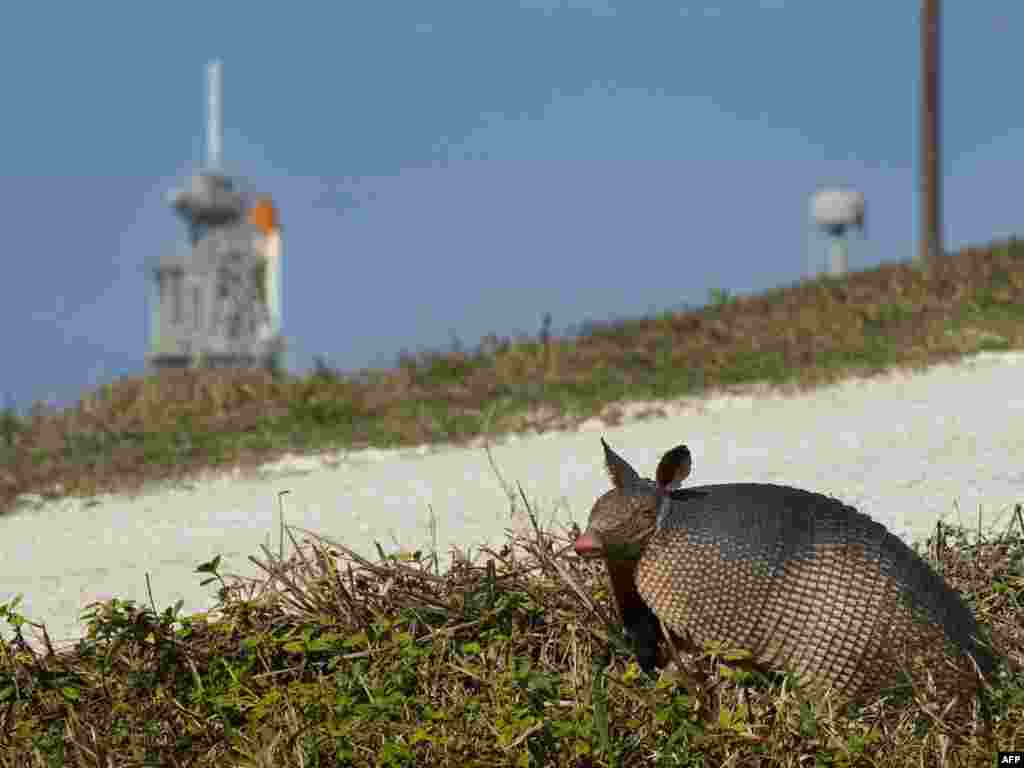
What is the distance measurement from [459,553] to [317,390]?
9.96m

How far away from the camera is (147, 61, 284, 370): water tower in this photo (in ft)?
299

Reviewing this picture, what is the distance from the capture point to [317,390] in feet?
49.8

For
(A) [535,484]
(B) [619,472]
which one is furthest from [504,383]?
(B) [619,472]

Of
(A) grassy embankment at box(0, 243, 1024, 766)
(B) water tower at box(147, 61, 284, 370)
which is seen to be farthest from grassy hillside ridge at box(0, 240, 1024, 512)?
(B) water tower at box(147, 61, 284, 370)

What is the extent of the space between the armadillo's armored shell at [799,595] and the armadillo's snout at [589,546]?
0.61 feet

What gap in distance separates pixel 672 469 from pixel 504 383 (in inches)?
412

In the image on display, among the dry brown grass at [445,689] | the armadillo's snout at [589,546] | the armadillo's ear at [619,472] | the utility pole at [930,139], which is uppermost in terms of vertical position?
the utility pole at [930,139]

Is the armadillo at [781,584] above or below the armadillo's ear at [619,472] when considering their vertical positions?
below

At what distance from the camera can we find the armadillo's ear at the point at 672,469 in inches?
159

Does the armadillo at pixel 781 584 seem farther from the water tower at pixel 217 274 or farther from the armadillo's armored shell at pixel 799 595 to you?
the water tower at pixel 217 274

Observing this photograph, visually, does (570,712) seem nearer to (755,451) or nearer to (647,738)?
(647,738)

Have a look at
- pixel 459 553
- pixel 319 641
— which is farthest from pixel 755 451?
pixel 319 641

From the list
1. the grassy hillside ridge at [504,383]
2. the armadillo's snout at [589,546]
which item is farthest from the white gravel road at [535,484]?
the armadillo's snout at [589,546]

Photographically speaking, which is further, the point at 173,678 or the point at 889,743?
the point at 173,678
